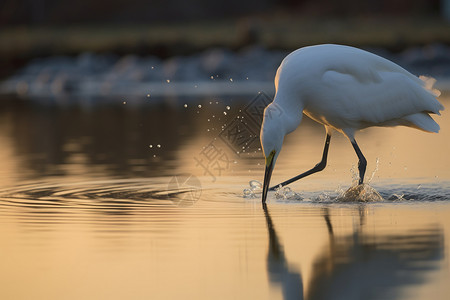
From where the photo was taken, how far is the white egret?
→ 989cm

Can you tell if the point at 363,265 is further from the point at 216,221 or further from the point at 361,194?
the point at 361,194

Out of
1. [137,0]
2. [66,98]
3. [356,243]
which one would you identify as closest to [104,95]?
[66,98]

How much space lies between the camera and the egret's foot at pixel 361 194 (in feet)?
32.9

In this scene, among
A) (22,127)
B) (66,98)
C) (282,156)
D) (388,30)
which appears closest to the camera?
(282,156)

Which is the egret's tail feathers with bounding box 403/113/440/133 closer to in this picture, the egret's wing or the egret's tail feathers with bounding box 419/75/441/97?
the egret's wing

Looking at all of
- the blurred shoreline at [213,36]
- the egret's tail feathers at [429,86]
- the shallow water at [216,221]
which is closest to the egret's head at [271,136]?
the shallow water at [216,221]

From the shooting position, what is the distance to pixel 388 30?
46844 millimetres

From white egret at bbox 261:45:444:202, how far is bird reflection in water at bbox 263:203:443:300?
1.90m

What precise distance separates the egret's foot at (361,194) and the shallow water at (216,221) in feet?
0.31

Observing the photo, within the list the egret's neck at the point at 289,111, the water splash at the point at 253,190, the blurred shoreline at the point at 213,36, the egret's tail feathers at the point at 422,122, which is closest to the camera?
the egret's neck at the point at 289,111

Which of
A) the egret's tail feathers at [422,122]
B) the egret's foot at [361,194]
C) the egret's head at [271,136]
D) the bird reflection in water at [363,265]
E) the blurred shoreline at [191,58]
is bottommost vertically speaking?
the bird reflection in water at [363,265]

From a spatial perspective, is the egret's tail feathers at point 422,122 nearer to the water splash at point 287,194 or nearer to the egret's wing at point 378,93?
the egret's wing at point 378,93

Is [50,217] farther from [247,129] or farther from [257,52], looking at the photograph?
[257,52]

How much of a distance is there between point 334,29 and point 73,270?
135ft
